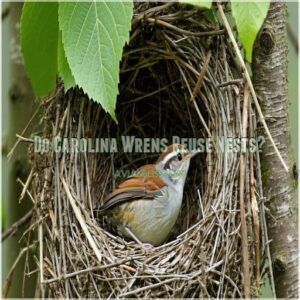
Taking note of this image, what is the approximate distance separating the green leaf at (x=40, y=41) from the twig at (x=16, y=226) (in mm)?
860

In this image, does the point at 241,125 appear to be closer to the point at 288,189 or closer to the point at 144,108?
the point at 288,189

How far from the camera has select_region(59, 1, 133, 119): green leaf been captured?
2.22 m

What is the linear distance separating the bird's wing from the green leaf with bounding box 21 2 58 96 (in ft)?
2.83

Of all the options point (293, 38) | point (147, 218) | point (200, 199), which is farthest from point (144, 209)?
point (293, 38)

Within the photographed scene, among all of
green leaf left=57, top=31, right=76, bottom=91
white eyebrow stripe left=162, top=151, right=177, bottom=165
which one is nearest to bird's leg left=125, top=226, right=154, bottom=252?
white eyebrow stripe left=162, top=151, right=177, bottom=165

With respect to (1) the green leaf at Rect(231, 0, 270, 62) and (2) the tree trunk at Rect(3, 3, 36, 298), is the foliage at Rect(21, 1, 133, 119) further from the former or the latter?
(2) the tree trunk at Rect(3, 3, 36, 298)

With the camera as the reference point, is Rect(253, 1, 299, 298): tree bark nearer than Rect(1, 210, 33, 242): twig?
Yes

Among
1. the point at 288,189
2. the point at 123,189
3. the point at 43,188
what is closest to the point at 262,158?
the point at 288,189

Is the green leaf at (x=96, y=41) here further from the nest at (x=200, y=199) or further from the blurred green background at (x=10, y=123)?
the blurred green background at (x=10, y=123)

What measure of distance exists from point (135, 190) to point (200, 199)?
1.37ft

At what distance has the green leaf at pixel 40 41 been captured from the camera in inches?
95.3

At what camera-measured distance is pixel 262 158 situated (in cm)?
300

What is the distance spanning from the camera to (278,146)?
292 centimetres

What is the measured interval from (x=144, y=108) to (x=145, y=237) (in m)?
0.87
